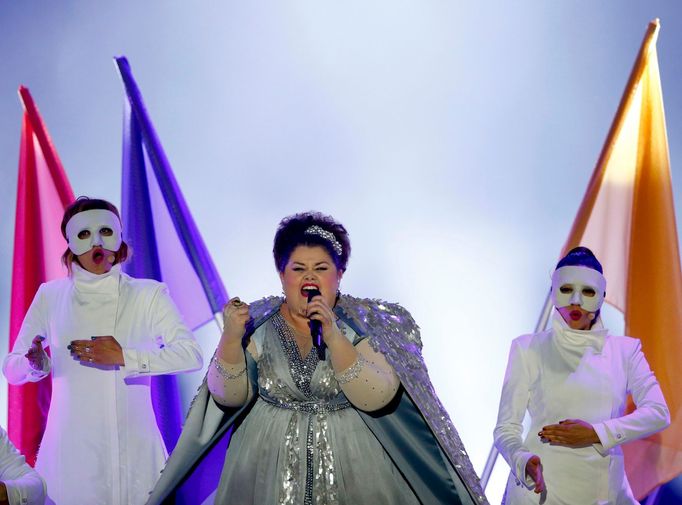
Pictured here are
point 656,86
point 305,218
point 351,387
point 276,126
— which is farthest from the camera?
point 276,126

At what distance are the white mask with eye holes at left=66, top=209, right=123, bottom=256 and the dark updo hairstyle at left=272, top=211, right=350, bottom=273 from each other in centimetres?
99

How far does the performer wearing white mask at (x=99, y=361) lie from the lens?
3.54 m

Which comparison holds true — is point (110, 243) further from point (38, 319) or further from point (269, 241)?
point (269, 241)

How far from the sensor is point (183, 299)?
4.98m

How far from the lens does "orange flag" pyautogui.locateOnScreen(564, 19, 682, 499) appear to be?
4.68 metres

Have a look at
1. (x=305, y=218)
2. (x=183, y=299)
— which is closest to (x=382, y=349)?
(x=305, y=218)

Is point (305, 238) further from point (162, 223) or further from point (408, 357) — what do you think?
point (162, 223)

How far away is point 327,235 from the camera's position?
3.16 m

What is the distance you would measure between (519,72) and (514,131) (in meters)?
0.34

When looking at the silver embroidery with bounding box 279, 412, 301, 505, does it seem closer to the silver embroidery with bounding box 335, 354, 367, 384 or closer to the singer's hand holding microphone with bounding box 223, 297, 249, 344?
the silver embroidery with bounding box 335, 354, 367, 384

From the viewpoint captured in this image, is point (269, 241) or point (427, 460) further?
point (269, 241)

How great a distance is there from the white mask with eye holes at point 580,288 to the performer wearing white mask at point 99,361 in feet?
5.07

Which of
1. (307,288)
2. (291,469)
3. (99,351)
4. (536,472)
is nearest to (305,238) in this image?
(307,288)

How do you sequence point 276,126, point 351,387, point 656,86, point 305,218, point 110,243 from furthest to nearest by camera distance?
point 276,126 → point 656,86 → point 110,243 → point 305,218 → point 351,387
